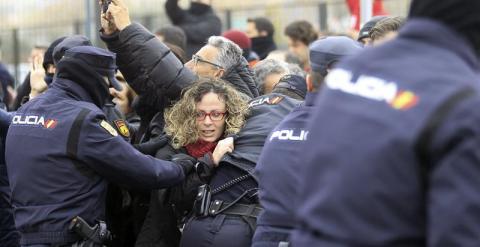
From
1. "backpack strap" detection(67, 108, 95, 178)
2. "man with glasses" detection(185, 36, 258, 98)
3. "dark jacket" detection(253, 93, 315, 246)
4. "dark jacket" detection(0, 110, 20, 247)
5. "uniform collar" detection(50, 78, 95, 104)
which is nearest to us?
"dark jacket" detection(253, 93, 315, 246)

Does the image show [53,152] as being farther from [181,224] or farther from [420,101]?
[420,101]

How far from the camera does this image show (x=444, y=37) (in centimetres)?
267

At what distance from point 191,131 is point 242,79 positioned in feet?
2.58

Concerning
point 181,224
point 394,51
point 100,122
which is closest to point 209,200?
point 181,224

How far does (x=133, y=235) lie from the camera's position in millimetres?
6195

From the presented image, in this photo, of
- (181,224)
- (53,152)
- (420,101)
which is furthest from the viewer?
(181,224)

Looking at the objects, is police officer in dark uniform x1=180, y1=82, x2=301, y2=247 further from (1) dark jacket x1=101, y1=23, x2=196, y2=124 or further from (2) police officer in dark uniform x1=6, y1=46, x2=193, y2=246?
(1) dark jacket x1=101, y1=23, x2=196, y2=124

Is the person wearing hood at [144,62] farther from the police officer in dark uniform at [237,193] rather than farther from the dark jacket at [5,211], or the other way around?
the dark jacket at [5,211]

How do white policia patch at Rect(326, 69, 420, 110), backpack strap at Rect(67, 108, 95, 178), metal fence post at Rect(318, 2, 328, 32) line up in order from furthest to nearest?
1. metal fence post at Rect(318, 2, 328, 32)
2. backpack strap at Rect(67, 108, 95, 178)
3. white policia patch at Rect(326, 69, 420, 110)

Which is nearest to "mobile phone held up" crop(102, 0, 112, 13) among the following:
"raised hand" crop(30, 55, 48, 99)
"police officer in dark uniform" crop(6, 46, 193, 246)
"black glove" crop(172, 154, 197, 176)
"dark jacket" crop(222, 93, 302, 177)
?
"police officer in dark uniform" crop(6, 46, 193, 246)

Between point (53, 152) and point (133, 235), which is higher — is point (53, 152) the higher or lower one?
the higher one

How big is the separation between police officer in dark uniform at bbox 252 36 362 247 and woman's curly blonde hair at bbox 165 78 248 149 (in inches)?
46.5

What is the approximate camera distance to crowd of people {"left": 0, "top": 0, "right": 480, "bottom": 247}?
2.56 metres

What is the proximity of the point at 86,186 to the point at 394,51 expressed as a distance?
302cm
